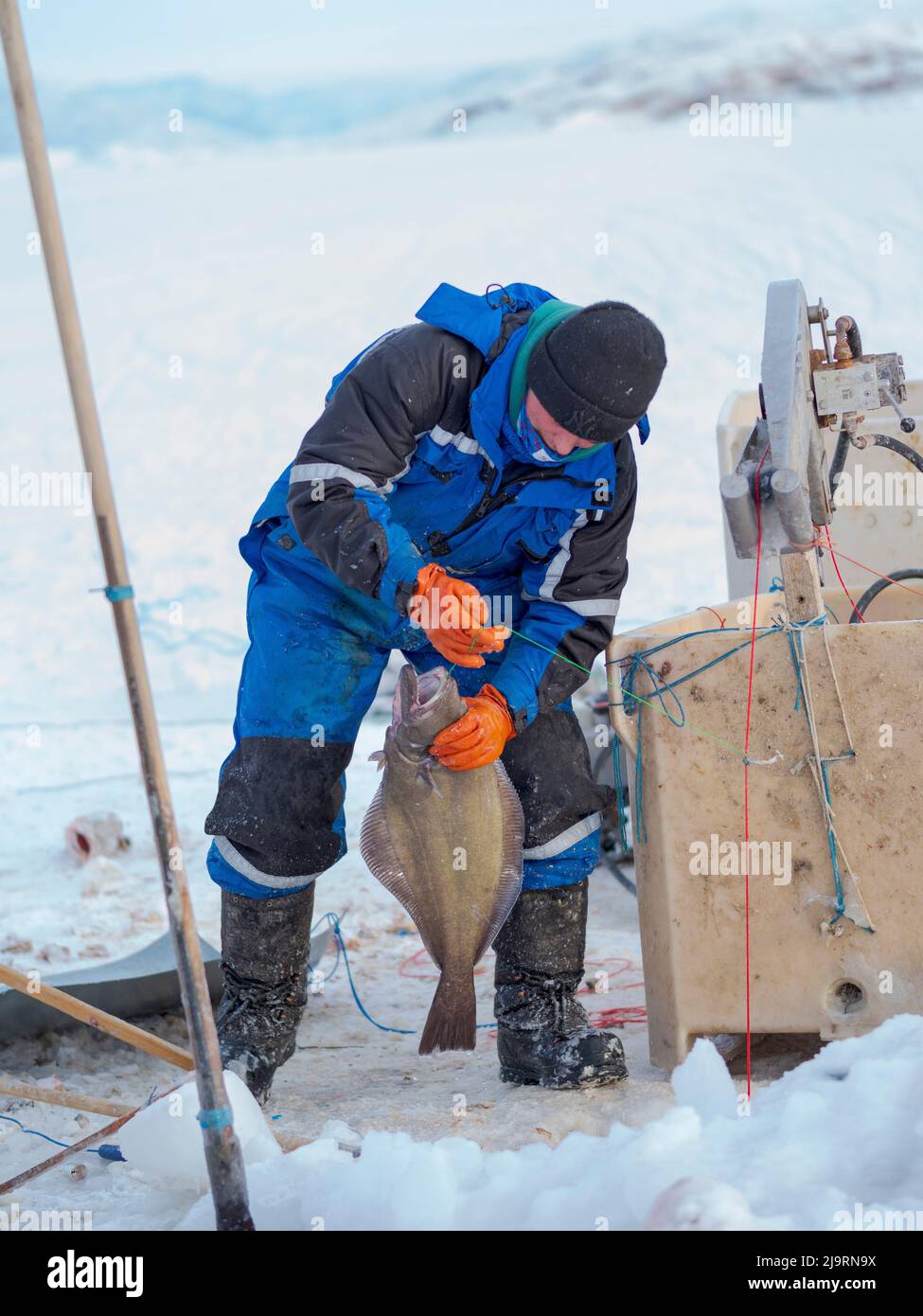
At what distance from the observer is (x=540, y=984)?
Result: 307cm

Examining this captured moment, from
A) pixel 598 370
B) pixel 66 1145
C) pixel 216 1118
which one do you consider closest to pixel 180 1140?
pixel 216 1118

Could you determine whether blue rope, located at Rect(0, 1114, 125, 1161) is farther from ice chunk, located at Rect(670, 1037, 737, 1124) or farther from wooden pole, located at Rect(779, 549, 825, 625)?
wooden pole, located at Rect(779, 549, 825, 625)

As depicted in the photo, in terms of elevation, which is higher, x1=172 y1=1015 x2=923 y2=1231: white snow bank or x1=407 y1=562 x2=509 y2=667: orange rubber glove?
x1=407 y1=562 x2=509 y2=667: orange rubber glove

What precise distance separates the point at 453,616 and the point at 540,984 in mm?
993

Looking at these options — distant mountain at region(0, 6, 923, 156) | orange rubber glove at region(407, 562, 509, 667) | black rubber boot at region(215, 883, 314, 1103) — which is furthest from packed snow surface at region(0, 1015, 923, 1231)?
distant mountain at region(0, 6, 923, 156)

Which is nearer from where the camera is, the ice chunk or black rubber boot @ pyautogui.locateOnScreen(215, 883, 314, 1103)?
the ice chunk

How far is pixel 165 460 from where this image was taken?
12.3 m

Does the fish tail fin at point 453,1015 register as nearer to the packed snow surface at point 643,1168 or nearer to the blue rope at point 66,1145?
the packed snow surface at point 643,1168

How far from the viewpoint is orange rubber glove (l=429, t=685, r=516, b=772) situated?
8.51 feet

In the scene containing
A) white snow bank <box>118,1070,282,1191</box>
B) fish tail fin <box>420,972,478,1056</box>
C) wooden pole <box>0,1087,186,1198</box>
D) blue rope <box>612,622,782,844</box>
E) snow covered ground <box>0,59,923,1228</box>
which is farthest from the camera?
blue rope <box>612,622,782,844</box>

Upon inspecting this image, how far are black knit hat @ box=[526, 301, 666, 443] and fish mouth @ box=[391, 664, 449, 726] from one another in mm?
574

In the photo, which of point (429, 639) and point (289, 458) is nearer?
point (429, 639)

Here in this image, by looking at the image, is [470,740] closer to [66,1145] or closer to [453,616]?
[453,616]

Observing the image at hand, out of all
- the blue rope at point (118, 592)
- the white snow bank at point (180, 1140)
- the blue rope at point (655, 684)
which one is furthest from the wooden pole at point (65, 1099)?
the blue rope at point (118, 592)
